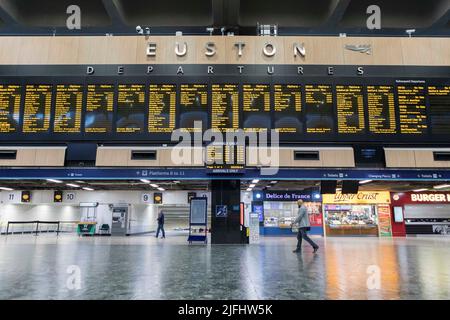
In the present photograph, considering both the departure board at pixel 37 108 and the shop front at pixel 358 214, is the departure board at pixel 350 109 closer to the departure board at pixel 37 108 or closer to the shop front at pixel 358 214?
the departure board at pixel 37 108

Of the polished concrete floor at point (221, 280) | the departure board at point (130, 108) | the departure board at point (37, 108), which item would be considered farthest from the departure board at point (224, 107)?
the departure board at point (37, 108)

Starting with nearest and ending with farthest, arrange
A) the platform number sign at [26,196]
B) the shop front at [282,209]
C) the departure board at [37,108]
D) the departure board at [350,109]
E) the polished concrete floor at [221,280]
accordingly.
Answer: the polished concrete floor at [221,280]
the departure board at [37,108]
the departure board at [350,109]
the shop front at [282,209]
the platform number sign at [26,196]

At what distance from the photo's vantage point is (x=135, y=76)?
10195mm

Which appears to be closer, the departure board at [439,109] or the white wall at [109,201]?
the departure board at [439,109]

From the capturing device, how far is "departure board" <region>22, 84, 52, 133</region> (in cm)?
971

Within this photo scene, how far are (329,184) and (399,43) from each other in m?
5.63

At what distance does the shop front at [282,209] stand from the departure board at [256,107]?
→ 12324mm

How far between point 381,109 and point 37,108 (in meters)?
10.9

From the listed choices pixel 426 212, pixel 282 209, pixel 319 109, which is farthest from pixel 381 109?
pixel 426 212

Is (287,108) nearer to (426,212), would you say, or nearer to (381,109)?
(381,109)

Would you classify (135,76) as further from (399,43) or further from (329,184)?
(399,43)

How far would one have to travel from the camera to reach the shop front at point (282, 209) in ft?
69.9

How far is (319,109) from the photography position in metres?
9.95
